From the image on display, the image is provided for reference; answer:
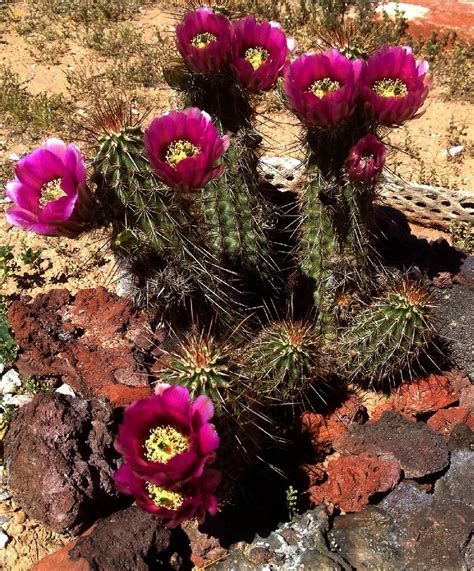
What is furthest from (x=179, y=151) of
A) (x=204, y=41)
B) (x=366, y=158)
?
(x=366, y=158)

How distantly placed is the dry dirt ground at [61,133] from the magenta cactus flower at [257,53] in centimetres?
32

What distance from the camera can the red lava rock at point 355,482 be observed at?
2.84 metres

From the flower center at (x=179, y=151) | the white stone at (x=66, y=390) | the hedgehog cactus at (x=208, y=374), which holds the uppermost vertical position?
the flower center at (x=179, y=151)

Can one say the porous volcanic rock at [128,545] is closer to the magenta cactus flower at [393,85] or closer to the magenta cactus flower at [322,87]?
the magenta cactus flower at [322,87]

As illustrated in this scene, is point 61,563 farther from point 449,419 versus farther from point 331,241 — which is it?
point 449,419

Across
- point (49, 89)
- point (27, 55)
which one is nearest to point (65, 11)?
point (27, 55)

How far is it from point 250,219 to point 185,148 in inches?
33.8

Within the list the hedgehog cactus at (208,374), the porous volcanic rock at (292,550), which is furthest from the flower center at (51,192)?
the porous volcanic rock at (292,550)

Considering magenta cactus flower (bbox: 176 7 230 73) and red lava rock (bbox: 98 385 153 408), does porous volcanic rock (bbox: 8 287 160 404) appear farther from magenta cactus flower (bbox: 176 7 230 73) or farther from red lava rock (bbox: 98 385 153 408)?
magenta cactus flower (bbox: 176 7 230 73)

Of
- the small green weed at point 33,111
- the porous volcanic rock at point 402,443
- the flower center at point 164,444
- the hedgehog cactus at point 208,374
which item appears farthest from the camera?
the small green weed at point 33,111

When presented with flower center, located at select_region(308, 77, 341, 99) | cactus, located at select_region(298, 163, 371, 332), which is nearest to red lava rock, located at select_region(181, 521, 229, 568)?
cactus, located at select_region(298, 163, 371, 332)

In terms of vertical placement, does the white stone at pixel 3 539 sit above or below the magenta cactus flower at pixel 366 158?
below

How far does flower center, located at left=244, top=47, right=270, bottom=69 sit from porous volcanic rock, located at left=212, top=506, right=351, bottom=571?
189cm

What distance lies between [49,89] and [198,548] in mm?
4513
